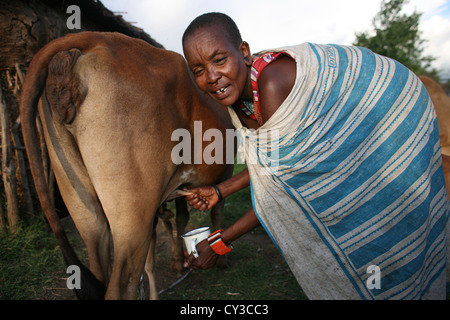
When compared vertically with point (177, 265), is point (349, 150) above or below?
above

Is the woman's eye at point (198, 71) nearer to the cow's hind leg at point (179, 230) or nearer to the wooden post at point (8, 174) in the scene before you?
the cow's hind leg at point (179, 230)

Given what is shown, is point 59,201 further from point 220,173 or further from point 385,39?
point 385,39

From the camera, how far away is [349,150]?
1650 mm

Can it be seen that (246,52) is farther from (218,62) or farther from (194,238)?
(194,238)

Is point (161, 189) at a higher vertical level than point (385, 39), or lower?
lower

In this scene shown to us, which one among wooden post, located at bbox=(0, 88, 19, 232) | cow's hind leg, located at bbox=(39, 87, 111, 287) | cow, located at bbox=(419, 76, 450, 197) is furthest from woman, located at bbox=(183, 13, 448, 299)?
wooden post, located at bbox=(0, 88, 19, 232)

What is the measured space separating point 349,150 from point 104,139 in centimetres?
136

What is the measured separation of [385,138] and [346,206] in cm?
43

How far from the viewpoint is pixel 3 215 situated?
11.5 ft

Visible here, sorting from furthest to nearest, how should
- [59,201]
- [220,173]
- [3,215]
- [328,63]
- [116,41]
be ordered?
[59,201], [3,215], [220,173], [116,41], [328,63]

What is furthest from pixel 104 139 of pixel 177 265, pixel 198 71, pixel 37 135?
pixel 177 265

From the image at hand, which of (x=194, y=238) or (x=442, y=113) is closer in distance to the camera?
(x=194, y=238)
